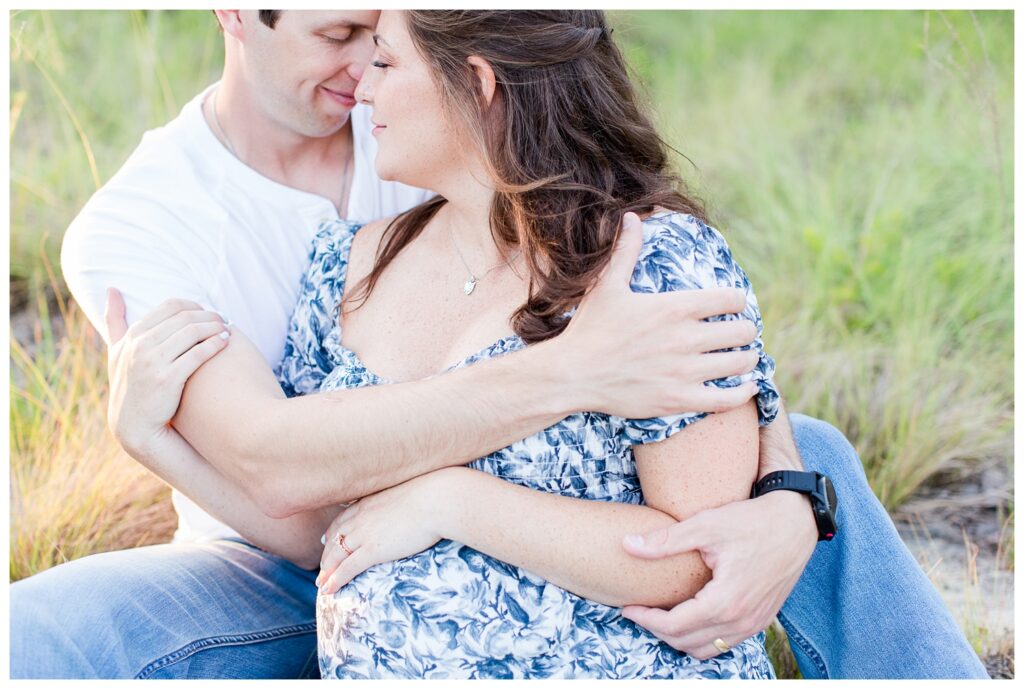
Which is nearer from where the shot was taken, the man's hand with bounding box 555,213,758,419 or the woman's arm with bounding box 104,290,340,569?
the man's hand with bounding box 555,213,758,419

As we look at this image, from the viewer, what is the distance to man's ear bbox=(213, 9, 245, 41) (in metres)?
2.45

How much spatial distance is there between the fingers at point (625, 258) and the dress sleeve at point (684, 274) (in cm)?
3

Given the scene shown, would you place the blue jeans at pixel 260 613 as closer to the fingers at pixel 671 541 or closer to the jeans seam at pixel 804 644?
the jeans seam at pixel 804 644

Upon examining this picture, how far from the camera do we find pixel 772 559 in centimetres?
186

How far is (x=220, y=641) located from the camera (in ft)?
6.98

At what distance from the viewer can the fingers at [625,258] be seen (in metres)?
1.83

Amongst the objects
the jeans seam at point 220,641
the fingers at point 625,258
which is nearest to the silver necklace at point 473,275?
the fingers at point 625,258

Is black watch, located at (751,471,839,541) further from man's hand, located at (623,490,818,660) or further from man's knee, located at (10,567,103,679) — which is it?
man's knee, located at (10,567,103,679)

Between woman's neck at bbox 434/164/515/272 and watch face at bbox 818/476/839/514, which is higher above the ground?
woman's neck at bbox 434/164/515/272

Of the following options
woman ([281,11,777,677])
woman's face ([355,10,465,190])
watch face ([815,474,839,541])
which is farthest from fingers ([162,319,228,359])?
watch face ([815,474,839,541])

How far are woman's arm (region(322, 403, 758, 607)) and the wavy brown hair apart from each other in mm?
307

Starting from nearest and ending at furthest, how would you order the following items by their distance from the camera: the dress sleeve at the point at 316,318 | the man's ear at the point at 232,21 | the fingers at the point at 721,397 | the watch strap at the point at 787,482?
the fingers at the point at 721,397 → the watch strap at the point at 787,482 → the dress sleeve at the point at 316,318 → the man's ear at the point at 232,21

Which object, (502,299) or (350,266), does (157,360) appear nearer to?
(350,266)

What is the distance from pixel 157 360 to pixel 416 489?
57 cm
